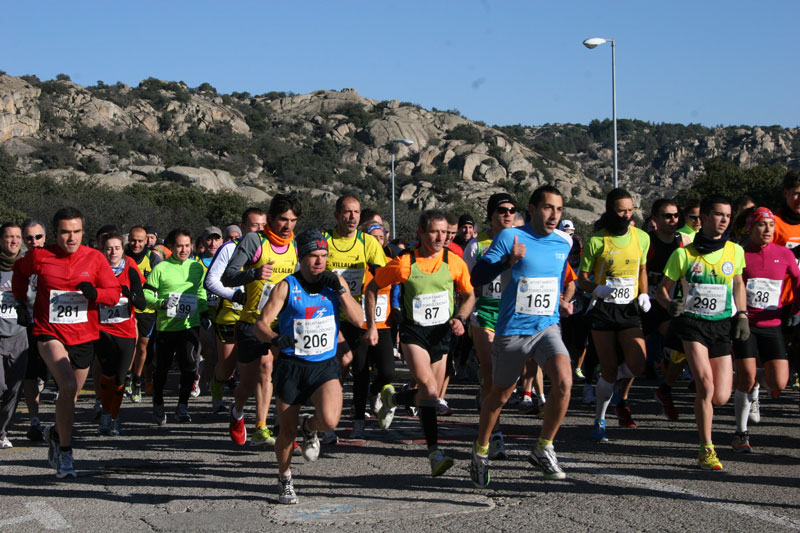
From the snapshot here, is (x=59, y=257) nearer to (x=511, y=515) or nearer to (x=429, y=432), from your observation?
(x=429, y=432)

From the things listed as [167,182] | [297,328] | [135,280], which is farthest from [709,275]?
[167,182]

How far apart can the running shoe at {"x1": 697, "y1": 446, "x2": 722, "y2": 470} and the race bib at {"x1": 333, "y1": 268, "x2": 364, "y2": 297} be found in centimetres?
345

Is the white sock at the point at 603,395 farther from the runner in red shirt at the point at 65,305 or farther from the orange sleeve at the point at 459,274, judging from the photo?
the runner in red shirt at the point at 65,305

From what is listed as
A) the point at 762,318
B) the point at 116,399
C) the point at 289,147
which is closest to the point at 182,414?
the point at 116,399

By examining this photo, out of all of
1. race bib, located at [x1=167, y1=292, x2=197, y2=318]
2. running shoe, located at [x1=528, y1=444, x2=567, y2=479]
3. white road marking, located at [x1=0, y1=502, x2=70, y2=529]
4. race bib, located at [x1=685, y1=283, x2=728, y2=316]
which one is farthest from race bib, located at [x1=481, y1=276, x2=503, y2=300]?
white road marking, located at [x1=0, y1=502, x2=70, y2=529]

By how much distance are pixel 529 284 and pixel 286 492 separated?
7.24 ft

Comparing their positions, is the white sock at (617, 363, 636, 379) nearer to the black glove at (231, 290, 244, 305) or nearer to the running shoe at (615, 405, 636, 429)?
the running shoe at (615, 405, 636, 429)

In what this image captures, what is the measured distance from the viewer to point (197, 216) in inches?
2933

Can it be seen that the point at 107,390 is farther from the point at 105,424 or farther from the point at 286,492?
the point at 286,492

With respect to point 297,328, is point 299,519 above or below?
below

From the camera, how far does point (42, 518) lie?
222 inches

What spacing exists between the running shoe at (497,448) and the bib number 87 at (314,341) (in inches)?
78.9

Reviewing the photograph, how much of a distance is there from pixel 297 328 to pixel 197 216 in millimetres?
70435

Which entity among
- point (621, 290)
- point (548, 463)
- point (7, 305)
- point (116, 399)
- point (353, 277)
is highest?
point (353, 277)
